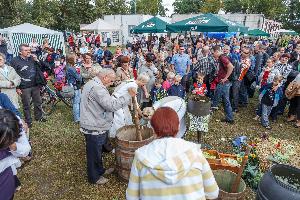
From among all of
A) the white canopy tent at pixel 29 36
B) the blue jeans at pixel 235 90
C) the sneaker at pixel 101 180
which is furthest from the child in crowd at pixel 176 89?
the white canopy tent at pixel 29 36

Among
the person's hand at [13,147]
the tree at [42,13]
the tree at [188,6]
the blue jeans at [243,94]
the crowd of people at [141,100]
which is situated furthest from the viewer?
the tree at [188,6]

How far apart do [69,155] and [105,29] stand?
24.9 m

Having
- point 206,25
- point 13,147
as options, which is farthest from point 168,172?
point 206,25

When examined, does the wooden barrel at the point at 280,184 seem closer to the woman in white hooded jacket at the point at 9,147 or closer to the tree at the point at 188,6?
the woman in white hooded jacket at the point at 9,147

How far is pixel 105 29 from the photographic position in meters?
29.2

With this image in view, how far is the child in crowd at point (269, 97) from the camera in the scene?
7.51 meters

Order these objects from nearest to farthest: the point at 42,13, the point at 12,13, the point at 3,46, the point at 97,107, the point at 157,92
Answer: the point at 97,107 < the point at 157,92 < the point at 3,46 < the point at 12,13 < the point at 42,13

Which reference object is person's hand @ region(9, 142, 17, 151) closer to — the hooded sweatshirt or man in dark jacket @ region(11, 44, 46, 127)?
the hooded sweatshirt

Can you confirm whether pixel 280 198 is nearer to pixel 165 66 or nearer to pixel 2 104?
pixel 2 104

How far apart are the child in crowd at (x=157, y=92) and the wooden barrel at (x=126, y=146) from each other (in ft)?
7.39

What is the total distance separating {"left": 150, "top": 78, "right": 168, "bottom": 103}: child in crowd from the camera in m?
7.36

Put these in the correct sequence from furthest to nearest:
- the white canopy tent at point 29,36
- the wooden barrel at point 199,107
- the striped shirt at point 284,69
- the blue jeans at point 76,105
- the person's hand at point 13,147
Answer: the white canopy tent at point 29,36, the striped shirt at point 284,69, the blue jeans at point 76,105, the wooden barrel at point 199,107, the person's hand at point 13,147

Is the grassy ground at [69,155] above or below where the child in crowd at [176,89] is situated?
below

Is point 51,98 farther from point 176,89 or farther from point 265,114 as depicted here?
point 265,114
